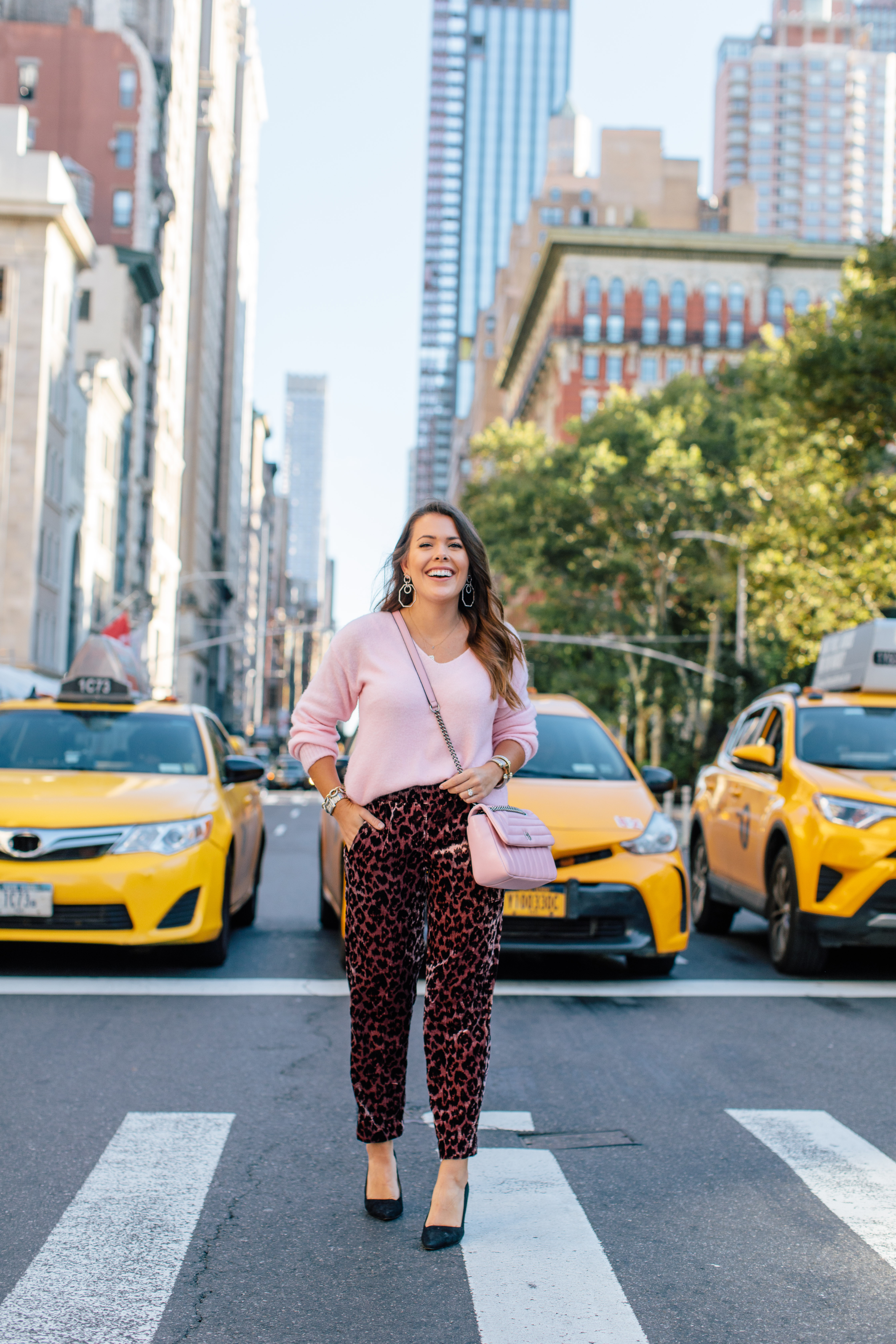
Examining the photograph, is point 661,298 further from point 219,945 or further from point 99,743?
point 219,945

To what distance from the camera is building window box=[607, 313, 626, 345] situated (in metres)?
87.8

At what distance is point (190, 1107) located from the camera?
550cm

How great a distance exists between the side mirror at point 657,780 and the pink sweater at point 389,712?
5467 millimetres

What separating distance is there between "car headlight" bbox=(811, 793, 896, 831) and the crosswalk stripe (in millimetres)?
4475

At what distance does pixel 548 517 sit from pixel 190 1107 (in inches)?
1755

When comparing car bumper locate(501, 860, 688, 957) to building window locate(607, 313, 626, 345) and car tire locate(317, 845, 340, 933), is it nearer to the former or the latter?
car tire locate(317, 845, 340, 933)

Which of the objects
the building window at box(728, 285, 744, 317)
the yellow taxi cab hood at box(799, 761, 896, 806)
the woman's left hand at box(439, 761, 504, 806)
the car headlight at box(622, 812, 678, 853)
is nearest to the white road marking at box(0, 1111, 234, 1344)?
the woman's left hand at box(439, 761, 504, 806)

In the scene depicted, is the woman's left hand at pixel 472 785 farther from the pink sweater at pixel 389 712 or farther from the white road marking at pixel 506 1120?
the white road marking at pixel 506 1120

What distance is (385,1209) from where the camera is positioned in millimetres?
4195

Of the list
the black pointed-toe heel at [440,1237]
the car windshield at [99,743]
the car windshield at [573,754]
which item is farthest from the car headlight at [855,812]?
the black pointed-toe heel at [440,1237]

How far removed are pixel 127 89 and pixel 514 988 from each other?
7367cm

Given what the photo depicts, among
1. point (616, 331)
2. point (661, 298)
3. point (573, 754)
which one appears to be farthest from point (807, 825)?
point (661, 298)

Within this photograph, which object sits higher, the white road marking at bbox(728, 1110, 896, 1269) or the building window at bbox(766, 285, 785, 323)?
the building window at bbox(766, 285, 785, 323)

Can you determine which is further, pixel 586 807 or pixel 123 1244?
pixel 586 807
